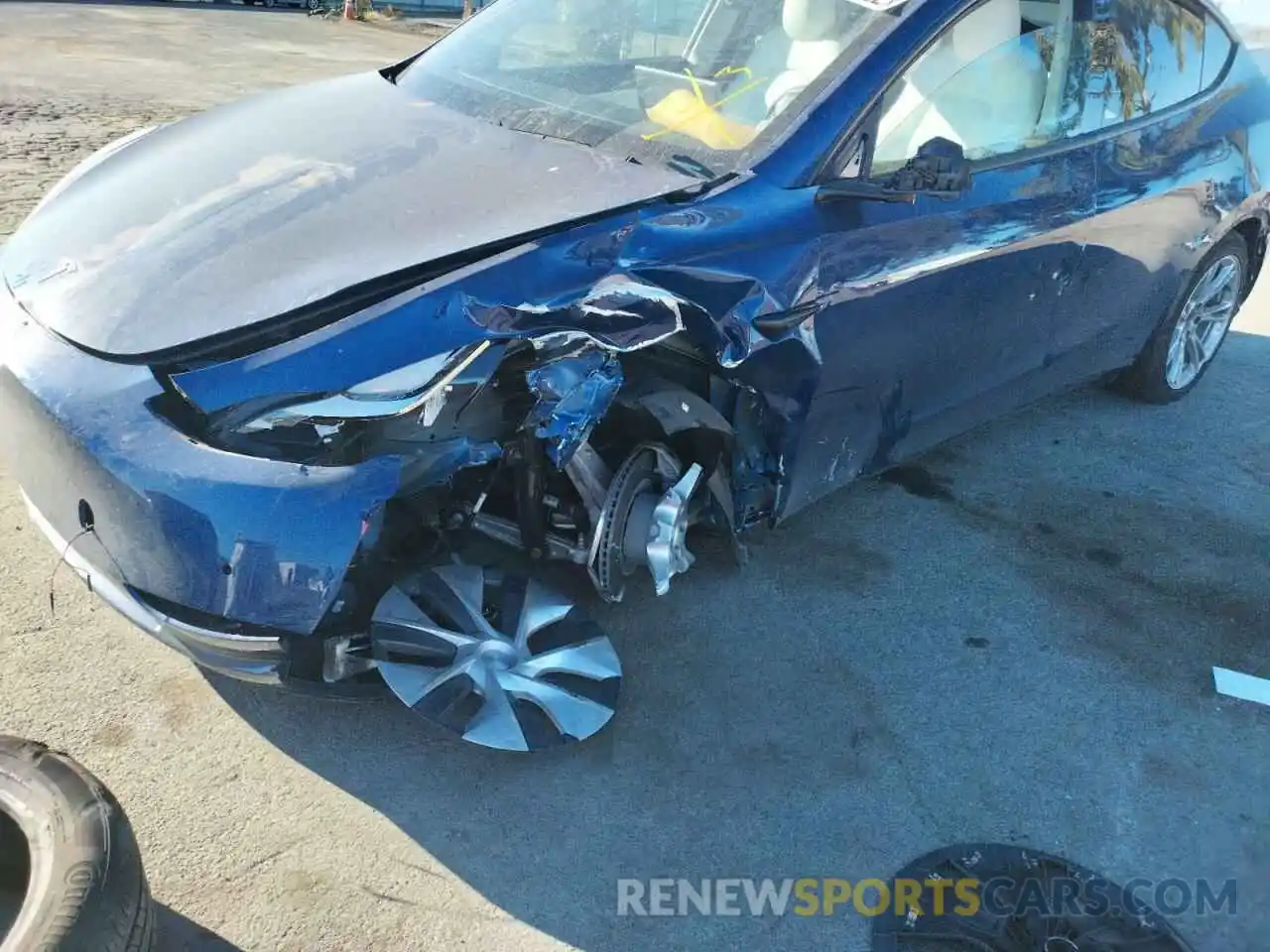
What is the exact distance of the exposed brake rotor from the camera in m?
2.65

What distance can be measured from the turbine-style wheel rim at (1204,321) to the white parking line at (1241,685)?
1897 millimetres

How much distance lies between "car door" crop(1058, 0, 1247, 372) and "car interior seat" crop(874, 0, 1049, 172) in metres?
0.40

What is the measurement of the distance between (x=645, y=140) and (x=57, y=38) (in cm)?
1141

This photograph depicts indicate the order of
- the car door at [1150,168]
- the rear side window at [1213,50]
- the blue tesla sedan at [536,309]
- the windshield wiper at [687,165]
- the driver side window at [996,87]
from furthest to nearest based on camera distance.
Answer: the rear side window at [1213,50] < the car door at [1150,168] < the driver side window at [996,87] < the windshield wiper at [687,165] < the blue tesla sedan at [536,309]

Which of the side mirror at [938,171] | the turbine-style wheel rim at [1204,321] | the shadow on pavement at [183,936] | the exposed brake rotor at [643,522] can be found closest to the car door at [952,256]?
the side mirror at [938,171]

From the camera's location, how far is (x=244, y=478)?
206cm

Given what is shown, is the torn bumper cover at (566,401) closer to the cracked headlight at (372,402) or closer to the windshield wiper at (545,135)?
the cracked headlight at (372,402)

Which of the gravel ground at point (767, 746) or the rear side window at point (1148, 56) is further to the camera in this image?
the rear side window at point (1148, 56)

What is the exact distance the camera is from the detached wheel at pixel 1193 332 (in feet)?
14.7

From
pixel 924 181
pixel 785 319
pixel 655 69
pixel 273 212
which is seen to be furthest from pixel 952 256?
pixel 273 212

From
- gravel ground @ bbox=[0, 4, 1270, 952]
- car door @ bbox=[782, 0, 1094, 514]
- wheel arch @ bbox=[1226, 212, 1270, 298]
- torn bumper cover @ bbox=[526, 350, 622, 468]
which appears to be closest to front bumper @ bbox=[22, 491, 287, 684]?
gravel ground @ bbox=[0, 4, 1270, 952]

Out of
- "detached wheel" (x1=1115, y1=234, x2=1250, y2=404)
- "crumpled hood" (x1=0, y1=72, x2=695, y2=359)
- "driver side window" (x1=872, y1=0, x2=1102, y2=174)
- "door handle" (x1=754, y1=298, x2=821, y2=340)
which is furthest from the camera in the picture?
"detached wheel" (x1=1115, y1=234, x2=1250, y2=404)

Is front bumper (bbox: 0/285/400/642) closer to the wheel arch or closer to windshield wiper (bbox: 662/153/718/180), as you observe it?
windshield wiper (bbox: 662/153/718/180)

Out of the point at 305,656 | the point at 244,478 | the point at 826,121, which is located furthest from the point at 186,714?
the point at 826,121
